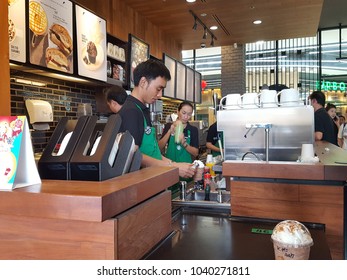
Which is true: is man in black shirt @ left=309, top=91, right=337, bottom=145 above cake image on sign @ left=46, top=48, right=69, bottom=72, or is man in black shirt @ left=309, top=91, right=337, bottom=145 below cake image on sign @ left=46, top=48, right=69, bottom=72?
below

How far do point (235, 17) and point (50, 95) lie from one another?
3852 mm

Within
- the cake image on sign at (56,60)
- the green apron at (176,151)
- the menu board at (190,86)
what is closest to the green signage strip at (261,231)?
the green apron at (176,151)

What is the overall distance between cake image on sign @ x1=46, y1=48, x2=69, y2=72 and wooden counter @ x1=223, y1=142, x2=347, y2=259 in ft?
7.10

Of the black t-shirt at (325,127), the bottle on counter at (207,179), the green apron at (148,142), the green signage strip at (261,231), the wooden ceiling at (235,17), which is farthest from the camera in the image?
the wooden ceiling at (235,17)

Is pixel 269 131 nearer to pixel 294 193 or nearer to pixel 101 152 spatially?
pixel 294 193

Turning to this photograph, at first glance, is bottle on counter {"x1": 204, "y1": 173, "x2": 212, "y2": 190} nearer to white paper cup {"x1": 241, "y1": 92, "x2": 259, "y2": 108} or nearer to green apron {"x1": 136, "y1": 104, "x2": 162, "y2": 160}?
green apron {"x1": 136, "y1": 104, "x2": 162, "y2": 160}

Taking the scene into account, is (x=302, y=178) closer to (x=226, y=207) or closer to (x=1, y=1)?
(x=226, y=207)

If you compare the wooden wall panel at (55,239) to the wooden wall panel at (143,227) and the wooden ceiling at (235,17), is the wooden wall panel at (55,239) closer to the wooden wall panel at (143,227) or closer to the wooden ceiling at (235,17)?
the wooden wall panel at (143,227)

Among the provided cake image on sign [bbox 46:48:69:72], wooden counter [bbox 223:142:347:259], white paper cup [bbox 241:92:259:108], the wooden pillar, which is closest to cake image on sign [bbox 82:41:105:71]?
cake image on sign [bbox 46:48:69:72]

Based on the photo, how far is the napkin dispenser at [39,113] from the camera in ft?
10.4

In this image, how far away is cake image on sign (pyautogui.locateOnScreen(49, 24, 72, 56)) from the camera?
312 centimetres

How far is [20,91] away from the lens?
3207 mm

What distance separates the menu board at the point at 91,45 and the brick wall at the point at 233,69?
502cm
